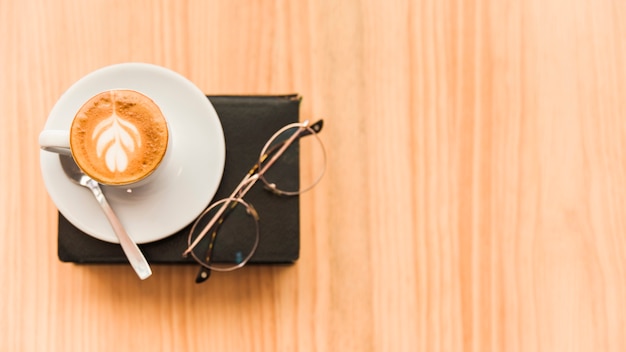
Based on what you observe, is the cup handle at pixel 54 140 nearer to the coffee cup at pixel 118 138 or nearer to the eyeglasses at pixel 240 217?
the coffee cup at pixel 118 138

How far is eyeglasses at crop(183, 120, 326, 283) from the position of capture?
58 cm

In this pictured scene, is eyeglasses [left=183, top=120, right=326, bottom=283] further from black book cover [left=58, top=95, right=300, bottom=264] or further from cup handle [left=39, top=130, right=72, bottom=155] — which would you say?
cup handle [left=39, top=130, right=72, bottom=155]

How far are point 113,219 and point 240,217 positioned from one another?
0.37 ft

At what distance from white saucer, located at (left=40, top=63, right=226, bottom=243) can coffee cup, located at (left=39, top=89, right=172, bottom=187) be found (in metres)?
0.04

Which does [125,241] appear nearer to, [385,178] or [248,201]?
[248,201]

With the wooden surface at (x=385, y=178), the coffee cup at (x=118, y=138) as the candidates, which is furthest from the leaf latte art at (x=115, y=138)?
the wooden surface at (x=385, y=178)

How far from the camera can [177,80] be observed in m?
0.57

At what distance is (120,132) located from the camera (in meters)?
0.53

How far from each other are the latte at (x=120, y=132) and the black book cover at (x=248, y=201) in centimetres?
7

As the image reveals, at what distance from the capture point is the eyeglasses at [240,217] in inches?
23.0

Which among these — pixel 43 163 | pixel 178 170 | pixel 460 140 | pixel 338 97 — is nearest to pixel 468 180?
pixel 460 140

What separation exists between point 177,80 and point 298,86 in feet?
0.39

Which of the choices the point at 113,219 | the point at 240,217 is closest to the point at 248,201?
the point at 240,217

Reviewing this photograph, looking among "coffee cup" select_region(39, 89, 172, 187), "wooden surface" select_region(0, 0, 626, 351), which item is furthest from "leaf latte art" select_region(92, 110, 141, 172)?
"wooden surface" select_region(0, 0, 626, 351)
